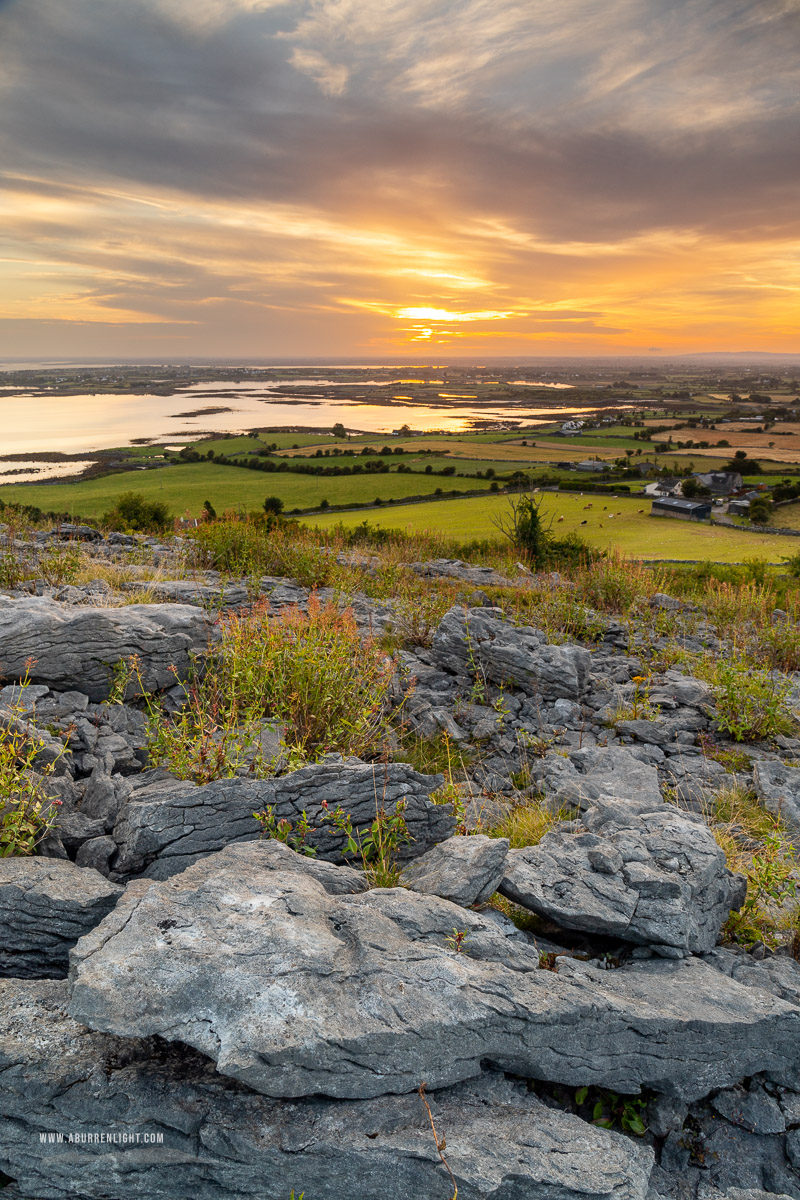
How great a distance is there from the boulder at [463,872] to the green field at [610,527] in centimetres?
3306

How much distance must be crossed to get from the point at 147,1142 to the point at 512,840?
3.24 m

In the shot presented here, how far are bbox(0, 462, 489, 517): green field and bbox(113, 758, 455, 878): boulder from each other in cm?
5214

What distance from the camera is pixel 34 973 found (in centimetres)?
353

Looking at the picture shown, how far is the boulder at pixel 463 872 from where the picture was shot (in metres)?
4.04

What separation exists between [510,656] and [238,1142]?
6.85 meters

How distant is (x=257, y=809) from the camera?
14.8 feet

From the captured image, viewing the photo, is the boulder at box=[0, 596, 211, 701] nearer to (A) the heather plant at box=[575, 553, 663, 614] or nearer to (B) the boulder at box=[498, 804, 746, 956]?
(B) the boulder at box=[498, 804, 746, 956]

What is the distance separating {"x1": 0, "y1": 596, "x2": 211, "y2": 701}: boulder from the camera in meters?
6.33

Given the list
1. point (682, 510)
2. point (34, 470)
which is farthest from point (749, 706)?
point (34, 470)

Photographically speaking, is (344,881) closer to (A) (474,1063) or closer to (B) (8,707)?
(A) (474,1063)

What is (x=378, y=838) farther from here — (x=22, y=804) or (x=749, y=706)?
(x=749, y=706)

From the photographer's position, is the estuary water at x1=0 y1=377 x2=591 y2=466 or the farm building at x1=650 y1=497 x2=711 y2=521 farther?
the estuary water at x1=0 y1=377 x2=591 y2=466

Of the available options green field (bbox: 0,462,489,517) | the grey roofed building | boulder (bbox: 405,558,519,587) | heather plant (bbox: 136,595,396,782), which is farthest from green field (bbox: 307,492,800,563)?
heather plant (bbox: 136,595,396,782)

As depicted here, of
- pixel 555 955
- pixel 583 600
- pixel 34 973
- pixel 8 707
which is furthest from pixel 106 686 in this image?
pixel 583 600
